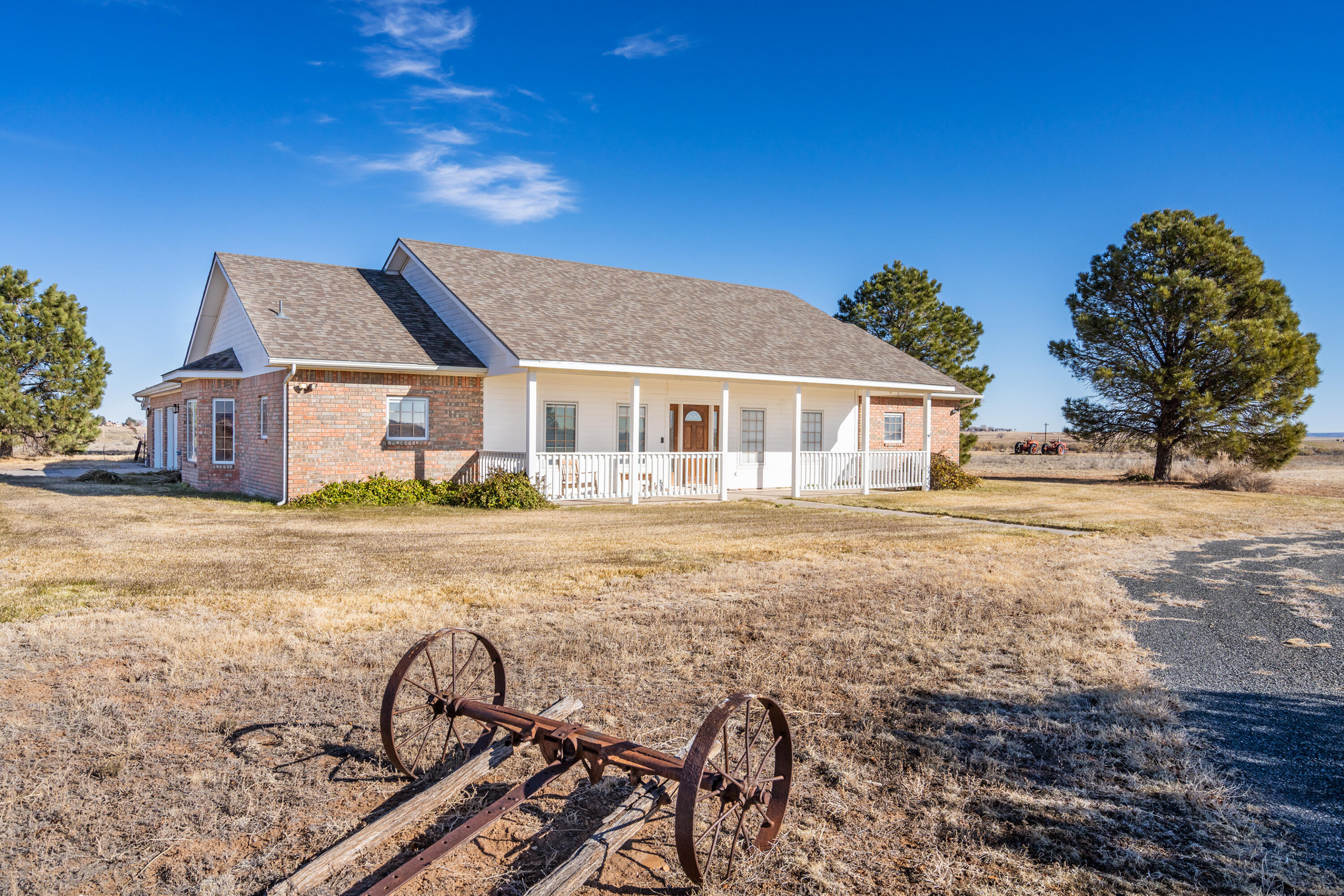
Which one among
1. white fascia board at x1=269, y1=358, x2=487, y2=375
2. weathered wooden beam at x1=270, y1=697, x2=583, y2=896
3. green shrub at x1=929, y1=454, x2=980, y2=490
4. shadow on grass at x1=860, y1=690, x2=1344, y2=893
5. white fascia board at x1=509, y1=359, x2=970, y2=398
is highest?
white fascia board at x1=509, y1=359, x2=970, y2=398

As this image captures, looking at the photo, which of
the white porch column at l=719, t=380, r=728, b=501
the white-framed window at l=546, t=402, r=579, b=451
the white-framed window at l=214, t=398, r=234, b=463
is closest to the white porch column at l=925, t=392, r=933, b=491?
the white porch column at l=719, t=380, r=728, b=501

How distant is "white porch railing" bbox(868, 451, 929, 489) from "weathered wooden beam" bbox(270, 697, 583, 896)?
1852 cm

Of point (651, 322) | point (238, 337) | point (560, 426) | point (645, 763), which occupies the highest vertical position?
point (651, 322)

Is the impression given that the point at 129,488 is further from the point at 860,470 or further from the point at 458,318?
the point at 860,470

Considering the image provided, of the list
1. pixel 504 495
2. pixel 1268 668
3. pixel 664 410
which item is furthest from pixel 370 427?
pixel 1268 668

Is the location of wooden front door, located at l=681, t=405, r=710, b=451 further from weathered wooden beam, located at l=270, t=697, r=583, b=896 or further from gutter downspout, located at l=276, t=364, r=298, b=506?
weathered wooden beam, located at l=270, t=697, r=583, b=896

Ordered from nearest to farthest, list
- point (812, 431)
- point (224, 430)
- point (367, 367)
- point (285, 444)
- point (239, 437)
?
1. point (285, 444)
2. point (367, 367)
3. point (239, 437)
4. point (224, 430)
5. point (812, 431)

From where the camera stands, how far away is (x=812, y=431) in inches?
889

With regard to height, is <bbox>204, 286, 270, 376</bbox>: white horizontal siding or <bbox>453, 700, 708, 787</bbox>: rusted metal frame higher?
<bbox>204, 286, 270, 376</bbox>: white horizontal siding

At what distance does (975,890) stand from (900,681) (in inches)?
98.1

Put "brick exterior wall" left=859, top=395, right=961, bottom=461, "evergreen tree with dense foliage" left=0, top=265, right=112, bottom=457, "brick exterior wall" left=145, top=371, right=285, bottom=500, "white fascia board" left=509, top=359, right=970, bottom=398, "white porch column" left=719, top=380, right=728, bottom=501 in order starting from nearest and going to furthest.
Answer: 1. "white fascia board" left=509, top=359, right=970, bottom=398
2. "brick exterior wall" left=145, top=371, right=285, bottom=500
3. "white porch column" left=719, top=380, right=728, bottom=501
4. "brick exterior wall" left=859, top=395, right=961, bottom=461
5. "evergreen tree with dense foliage" left=0, top=265, right=112, bottom=457

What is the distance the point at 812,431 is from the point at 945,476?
163 inches

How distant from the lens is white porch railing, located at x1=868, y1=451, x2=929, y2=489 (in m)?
21.9

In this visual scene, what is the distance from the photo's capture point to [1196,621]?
7570mm
